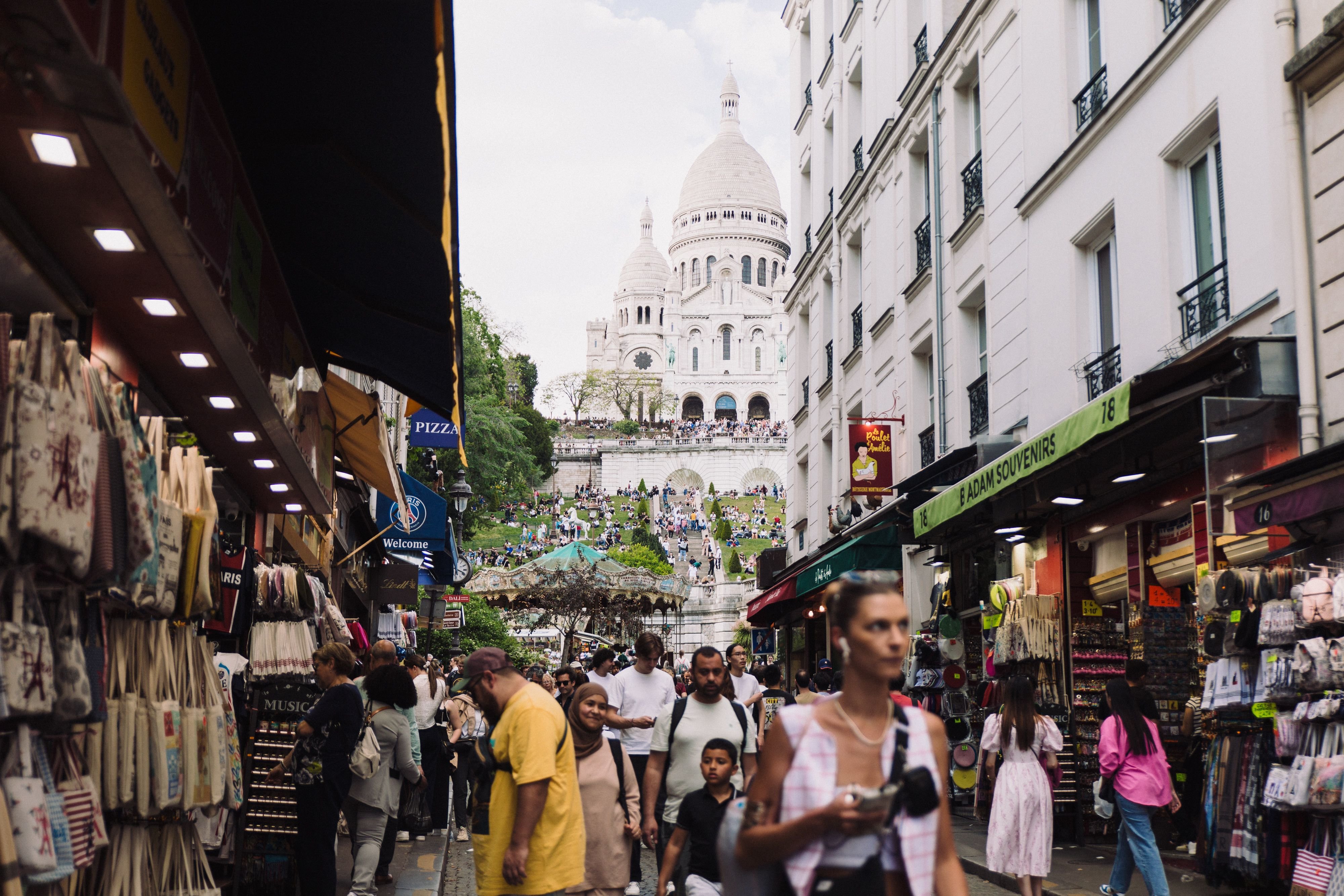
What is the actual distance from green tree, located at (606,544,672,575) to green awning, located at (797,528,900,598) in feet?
159

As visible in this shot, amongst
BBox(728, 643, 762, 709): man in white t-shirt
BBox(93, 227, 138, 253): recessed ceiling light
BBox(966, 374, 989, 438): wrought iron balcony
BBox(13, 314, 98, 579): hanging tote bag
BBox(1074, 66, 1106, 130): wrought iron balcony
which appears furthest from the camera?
BBox(966, 374, 989, 438): wrought iron balcony

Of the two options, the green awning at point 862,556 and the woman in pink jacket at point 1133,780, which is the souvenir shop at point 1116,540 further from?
the green awning at point 862,556

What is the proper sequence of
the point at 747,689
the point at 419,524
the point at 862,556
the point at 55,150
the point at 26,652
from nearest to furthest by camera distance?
the point at 26,652 < the point at 55,150 < the point at 747,689 < the point at 862,556 < the point at 419,524

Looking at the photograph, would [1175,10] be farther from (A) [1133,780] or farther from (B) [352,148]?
(B) [352,148]

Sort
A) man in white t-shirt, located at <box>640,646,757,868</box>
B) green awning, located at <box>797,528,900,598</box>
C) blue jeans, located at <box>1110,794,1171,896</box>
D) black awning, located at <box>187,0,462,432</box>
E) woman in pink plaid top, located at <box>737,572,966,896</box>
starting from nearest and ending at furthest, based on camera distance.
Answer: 1. woman in pink plaid top, located at <box>737,572,966,896</box>
2. black awning, located at <box>187,0,462,432</box>
3. man in white t-shirt, located at <box>640,646,757,868</box>
4. blue jeans, located at <box>1110,794,1171,896</box>
5. green awning, located at <box>797,528,900,598</box>

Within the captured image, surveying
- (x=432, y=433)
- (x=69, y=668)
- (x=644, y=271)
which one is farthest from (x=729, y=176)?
(x=69, y=668)

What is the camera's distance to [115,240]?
17.0 ft

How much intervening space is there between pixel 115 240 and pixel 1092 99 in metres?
10.9

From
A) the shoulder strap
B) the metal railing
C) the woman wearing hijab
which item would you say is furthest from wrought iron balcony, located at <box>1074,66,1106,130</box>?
the woman wearing hijab

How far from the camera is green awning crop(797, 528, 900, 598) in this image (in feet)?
58.6

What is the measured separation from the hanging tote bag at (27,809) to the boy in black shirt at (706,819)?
3078 millimetres

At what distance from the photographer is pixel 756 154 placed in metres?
162

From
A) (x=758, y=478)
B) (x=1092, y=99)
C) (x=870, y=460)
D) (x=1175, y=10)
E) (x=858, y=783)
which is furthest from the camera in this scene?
(x=758, y=478)

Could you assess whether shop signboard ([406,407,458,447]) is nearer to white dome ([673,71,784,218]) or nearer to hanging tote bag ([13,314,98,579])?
hanging tote bag ([13,314,98,579])
